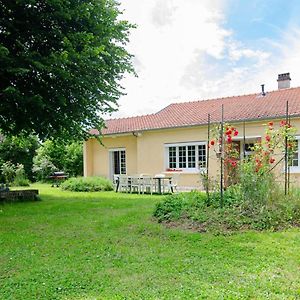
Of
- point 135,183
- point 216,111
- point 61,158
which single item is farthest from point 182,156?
point 61,158

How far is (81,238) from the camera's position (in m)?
6.94

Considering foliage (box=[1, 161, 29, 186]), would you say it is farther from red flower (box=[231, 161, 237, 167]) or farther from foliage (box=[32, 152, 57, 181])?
red flower (box=[231, 161, 237, 167])

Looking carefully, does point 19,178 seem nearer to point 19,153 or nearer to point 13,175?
point 13,175

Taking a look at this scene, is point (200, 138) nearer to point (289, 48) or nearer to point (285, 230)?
point (289, 48)

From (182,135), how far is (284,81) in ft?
24.8

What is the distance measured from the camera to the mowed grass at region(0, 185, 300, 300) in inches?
167

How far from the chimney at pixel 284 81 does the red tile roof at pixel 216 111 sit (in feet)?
5.77

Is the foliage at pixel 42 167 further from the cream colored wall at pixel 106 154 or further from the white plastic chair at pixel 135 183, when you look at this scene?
the white plastic chair at pixel 135 183

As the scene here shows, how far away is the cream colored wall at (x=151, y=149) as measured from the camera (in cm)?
1698

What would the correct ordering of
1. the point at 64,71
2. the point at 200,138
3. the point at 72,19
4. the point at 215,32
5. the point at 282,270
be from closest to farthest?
the point at 282,270 < the point at 64,71 < the point at 72,19 < the point at 215,32 < the point at 200,138

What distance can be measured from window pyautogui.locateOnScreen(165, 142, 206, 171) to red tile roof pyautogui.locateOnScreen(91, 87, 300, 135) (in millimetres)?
1162

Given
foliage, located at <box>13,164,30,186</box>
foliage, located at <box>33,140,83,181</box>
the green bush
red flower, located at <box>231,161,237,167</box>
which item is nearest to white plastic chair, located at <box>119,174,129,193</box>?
the green bush

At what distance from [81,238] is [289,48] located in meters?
13.9

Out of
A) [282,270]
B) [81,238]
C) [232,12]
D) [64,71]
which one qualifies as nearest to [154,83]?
[232,12]
